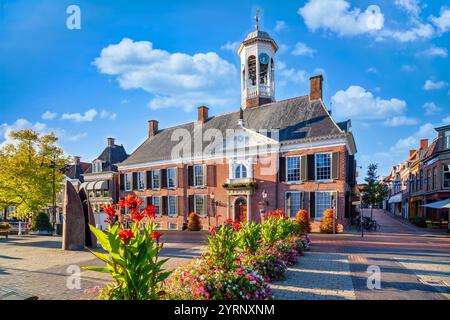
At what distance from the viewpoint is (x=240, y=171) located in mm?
24297

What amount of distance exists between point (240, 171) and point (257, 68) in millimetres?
11150

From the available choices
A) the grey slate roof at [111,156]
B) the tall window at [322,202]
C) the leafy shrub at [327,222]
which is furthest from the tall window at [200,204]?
Result: the grey slate roof at [111,156]

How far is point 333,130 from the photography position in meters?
20.6

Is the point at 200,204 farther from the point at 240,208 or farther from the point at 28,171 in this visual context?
the point at 28,171

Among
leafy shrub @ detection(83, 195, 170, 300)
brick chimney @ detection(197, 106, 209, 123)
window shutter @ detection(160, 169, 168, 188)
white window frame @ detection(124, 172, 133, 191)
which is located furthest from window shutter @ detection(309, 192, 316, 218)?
white window frame @ detection(124, 172, 133, 191)

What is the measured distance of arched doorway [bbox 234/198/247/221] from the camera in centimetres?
2392

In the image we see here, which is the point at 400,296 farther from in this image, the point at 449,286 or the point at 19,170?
the point at 19,170

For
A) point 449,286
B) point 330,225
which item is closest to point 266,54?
point 330,225

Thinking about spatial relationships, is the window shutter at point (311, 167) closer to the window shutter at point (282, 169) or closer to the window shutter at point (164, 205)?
the window shutter at point (282, 169)

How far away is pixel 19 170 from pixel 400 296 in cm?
2636

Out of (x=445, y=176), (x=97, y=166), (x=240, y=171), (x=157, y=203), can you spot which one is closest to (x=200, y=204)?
(x=240, y=171)

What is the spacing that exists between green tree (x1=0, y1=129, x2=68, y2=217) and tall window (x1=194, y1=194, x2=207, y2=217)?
43.3ft

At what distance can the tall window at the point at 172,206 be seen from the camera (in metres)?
27.9

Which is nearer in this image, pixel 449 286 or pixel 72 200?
pixel 449 286
